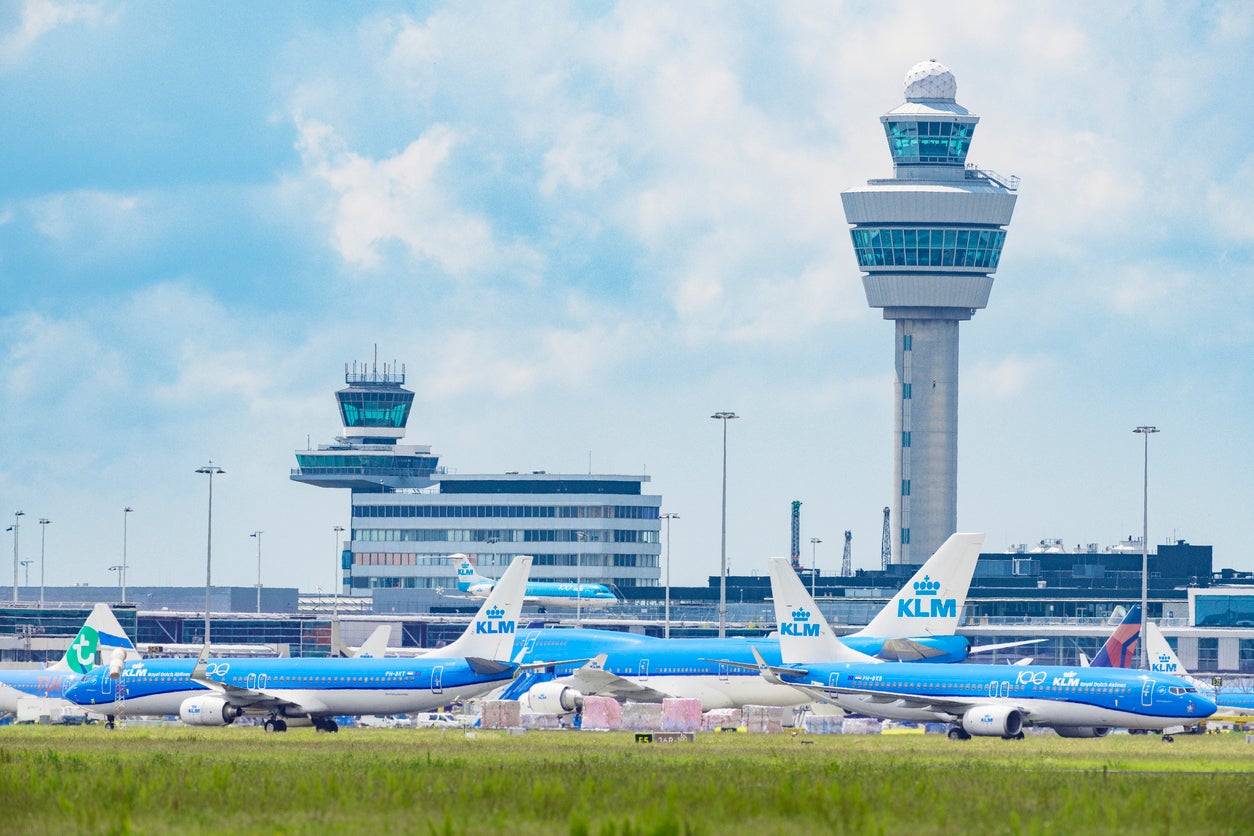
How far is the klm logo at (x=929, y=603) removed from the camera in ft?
337

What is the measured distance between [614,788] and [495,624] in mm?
48620

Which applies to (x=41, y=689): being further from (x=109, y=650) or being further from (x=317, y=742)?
(x=317, y=742)

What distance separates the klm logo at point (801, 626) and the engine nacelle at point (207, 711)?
2610 cm

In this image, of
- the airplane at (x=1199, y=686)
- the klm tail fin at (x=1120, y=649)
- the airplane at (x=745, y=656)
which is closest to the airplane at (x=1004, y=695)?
the airplane at (x=1199, y=686)

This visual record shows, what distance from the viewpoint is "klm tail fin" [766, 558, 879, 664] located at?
315 ft

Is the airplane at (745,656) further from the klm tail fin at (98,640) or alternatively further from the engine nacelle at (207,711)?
the klm tail fin at (98,640)

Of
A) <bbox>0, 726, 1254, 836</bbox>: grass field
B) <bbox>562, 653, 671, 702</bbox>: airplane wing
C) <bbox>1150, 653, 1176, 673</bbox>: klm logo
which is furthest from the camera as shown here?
<bbox>1150, 653, 1176, 673</bbox>: klm logo

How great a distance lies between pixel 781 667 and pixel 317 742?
75.6 feet

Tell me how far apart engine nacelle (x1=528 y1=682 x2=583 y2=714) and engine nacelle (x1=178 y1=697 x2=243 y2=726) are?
50.2ft

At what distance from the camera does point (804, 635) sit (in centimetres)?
9612

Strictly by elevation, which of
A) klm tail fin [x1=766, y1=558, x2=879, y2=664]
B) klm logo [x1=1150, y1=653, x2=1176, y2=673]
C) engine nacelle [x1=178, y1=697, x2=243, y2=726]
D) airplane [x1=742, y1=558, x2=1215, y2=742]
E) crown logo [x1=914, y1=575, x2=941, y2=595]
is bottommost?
engine nacelle [x1=178, y1=697, x2=243, y2=726]

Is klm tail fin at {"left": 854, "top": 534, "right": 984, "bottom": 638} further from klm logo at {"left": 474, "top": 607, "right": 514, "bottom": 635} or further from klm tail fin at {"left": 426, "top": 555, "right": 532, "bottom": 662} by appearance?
klm logo at {"left": 474, "top": 607, "right": 514, "bottom": 635}

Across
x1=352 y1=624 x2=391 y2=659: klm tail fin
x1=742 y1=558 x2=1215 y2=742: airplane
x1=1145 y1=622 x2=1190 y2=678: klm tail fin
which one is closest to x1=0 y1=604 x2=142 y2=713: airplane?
x1=352 y1=624 x2=391 y2=659: klm tail fin

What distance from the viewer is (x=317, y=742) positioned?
8256 cm
